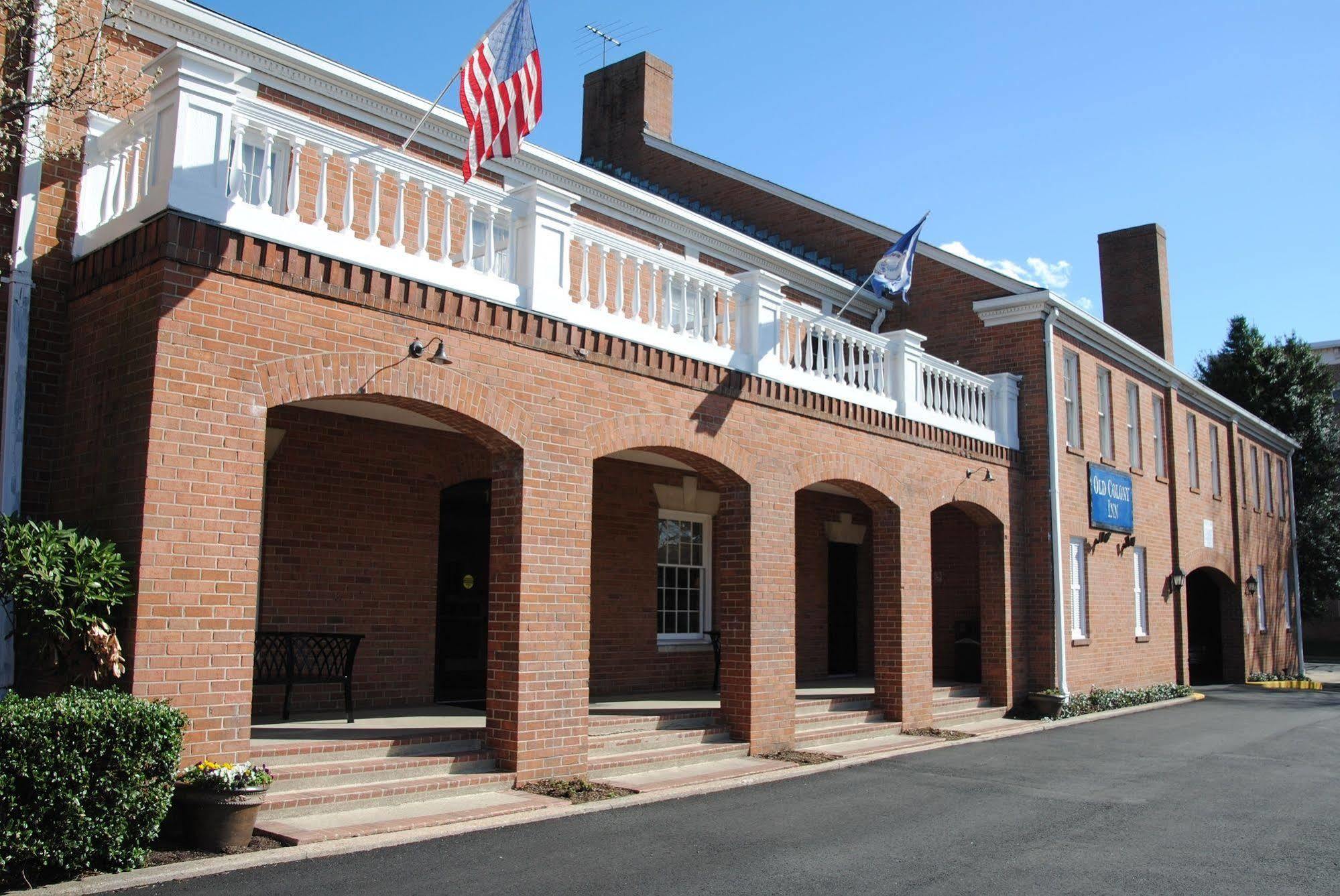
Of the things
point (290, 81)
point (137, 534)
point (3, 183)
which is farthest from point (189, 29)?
point (137, 534)

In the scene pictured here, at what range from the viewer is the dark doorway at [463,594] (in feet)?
40.2

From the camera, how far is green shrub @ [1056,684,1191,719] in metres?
17.8

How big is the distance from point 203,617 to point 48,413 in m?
2.40

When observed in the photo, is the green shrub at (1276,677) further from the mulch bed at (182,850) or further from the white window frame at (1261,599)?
the mulch bed at (182,850)

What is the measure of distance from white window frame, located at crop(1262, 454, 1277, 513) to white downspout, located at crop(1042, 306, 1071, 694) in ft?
51.0

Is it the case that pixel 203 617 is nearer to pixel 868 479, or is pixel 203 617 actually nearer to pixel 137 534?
pixel 137 534

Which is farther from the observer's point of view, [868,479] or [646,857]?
[868,479]

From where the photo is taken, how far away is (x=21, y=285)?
8266mm

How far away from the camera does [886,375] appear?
1530 cm

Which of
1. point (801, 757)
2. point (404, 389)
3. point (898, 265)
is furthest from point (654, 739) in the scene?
point (898, 265)

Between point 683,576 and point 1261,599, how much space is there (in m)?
20.6

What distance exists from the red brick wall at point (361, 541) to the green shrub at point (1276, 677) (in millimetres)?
23009

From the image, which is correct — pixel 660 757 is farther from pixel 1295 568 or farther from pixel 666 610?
pixel 1295 568

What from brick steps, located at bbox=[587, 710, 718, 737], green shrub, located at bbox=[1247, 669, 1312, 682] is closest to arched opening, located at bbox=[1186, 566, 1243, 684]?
green shrub, located at bbox=[1247, 669, 1312, 682]
